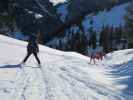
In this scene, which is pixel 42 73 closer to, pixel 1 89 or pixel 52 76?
pixel 52 76

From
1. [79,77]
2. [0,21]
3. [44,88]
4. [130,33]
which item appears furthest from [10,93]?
[130,33]

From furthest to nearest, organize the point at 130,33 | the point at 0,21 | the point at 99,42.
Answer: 1. the point at 99,42
2. the point at 130,33
3. the point at 0,21

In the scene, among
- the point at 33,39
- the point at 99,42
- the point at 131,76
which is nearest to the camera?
the point at 131,76

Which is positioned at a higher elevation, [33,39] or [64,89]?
[33,39]

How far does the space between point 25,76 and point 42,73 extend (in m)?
1.79

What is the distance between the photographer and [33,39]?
22.6 meters

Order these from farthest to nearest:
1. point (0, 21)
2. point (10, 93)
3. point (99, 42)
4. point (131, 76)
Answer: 1. point (99, 42)
2. point (0, 21)
3. point (131, 76)
4. point (10, 93)

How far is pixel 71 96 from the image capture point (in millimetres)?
13031

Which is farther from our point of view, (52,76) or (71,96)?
(52,76)

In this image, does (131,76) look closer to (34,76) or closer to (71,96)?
(34,76)

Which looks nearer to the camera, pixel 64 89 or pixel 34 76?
pixel 64 89

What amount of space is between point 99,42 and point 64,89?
527 feet

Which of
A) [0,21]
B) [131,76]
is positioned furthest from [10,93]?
[0,21]

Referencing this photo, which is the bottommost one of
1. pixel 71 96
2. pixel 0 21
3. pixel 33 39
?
pixel 71 96
